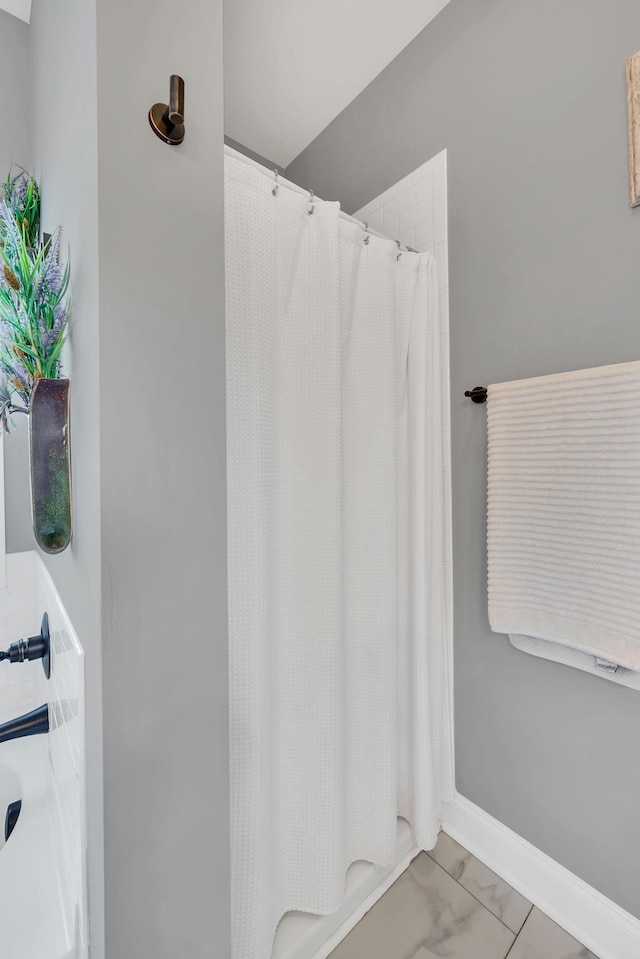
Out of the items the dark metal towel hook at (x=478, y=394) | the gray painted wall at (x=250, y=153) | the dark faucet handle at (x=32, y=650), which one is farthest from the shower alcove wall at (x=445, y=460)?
the dark faucet handle at (x=32, y=650)

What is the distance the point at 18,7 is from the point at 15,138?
1.21 feet

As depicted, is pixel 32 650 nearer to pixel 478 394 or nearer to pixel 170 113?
pixel 170 113

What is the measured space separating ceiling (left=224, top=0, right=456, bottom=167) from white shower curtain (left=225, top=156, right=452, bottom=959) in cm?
85

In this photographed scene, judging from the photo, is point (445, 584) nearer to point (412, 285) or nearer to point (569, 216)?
point (412, 285)

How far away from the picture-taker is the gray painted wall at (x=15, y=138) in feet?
4.16

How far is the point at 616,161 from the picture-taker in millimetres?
948

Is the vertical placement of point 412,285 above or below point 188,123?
above

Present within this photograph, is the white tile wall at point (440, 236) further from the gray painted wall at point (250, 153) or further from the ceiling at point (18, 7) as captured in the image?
the ceiling at point (18, 7)

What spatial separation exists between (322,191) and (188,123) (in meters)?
1.59

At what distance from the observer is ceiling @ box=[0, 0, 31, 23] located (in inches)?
48.3

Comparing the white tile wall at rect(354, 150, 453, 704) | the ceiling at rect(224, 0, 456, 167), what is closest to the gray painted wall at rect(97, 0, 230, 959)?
the white tile wall at rect(354, 150, 453, 704)

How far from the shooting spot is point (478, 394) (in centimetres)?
122

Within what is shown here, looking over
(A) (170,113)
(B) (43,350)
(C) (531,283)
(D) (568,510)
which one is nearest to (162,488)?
(B) (43,350)

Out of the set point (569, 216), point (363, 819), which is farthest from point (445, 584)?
point (569, 216)
